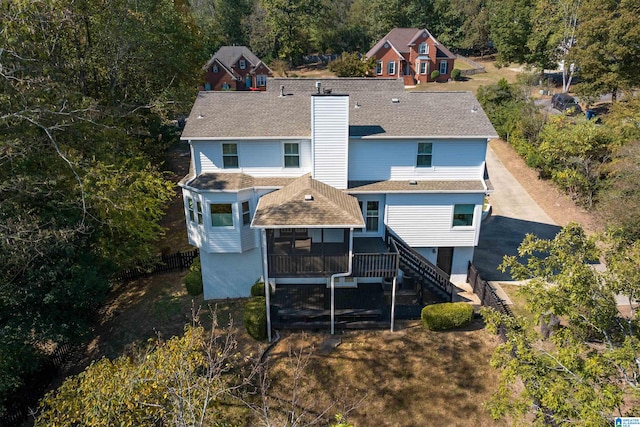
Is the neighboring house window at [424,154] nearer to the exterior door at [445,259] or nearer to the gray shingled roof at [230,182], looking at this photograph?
the exterior door at [445,259]

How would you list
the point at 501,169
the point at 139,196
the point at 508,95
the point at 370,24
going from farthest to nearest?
the point at 370,24, the point at 508,95, the point at 501,169, the point at 139,196

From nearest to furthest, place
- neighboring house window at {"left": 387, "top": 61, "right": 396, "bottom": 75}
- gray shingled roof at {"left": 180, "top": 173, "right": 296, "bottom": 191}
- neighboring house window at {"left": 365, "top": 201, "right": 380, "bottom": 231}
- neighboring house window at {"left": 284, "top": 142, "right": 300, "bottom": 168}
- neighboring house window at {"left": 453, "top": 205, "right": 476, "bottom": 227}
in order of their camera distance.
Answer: gray shingled roof at {"left": 180, "top": 173, "right": 296, "bottom": 191}
neighboring house window at {"left": 284, "top": 142, "right": 300, "bottom": 168}
neighboring house window at {"left": 453, "top": 205, "right": 476, "bottom": 227}
neighboring house window at {"left": 365, "top": 201, "right": 380, "bottom": 231}
neighboring house window at {"left": 387, "top": 61, "right": 396, "bottom": 75}

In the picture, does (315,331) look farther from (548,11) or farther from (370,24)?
(370,24)

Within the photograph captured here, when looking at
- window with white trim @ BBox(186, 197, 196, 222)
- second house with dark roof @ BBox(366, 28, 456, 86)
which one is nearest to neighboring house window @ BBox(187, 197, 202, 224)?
window with white trim @ BBox(186, 197, 196, 222)

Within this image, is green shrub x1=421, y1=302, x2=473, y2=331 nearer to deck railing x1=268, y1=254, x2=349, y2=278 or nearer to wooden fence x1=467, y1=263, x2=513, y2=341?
wooden fence x1=467, y1=263, x2=513, y2=341

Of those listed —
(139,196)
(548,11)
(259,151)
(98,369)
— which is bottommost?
(98,369)

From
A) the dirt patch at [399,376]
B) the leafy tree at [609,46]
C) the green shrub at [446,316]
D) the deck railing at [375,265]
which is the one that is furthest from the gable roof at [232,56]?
the green shrub at [446,316]

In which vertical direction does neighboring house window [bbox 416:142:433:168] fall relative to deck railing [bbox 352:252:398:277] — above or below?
above

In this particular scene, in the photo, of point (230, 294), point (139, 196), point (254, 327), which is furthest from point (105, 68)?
Result: point (254, 327)
